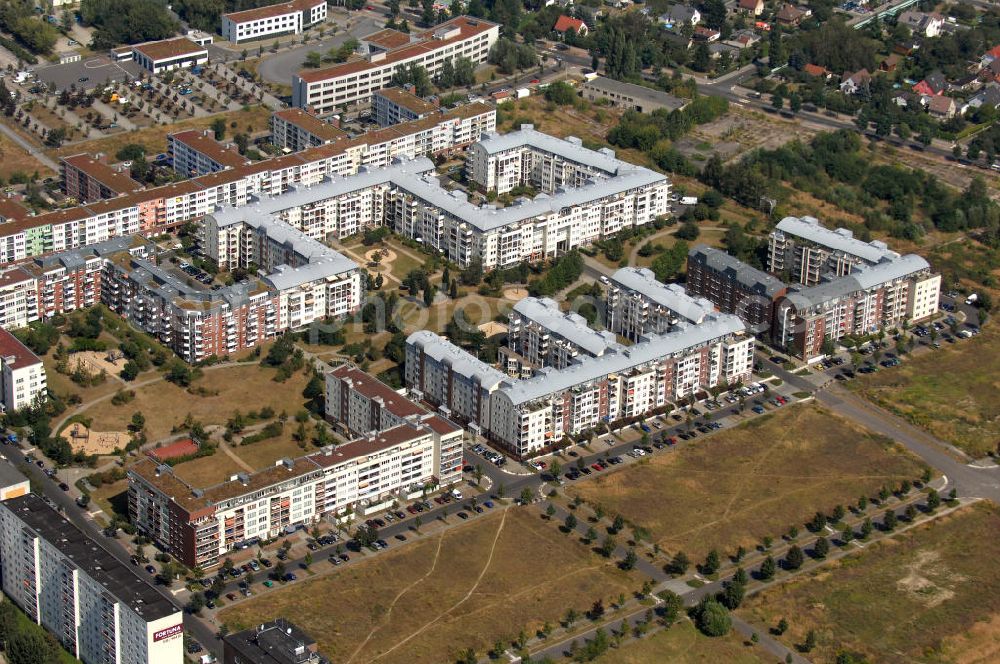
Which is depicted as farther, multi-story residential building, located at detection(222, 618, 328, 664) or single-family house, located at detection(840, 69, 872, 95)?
single-family house, located at detection(840, 69, 872, 95)

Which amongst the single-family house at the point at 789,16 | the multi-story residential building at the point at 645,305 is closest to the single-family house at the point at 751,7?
the single-family house at the point at 789,16

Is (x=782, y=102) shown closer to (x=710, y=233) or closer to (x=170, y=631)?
(x=710, y=233)

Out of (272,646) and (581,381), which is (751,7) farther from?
(272,646)

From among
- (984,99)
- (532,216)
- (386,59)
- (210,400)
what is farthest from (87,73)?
(984,99)

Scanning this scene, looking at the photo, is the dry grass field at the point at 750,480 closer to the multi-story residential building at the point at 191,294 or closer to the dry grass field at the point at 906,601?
the dry grass field at the point at 906,601

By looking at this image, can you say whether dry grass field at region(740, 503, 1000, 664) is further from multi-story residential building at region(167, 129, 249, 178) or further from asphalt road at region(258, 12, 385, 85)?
asphalt road at region(258, 12, 385, 85)

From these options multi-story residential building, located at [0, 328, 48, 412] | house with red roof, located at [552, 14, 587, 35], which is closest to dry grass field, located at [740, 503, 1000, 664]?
multi-story residential building, located at [0, 328, 48, 412]

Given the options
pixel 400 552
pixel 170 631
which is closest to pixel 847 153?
pixel 400 552
